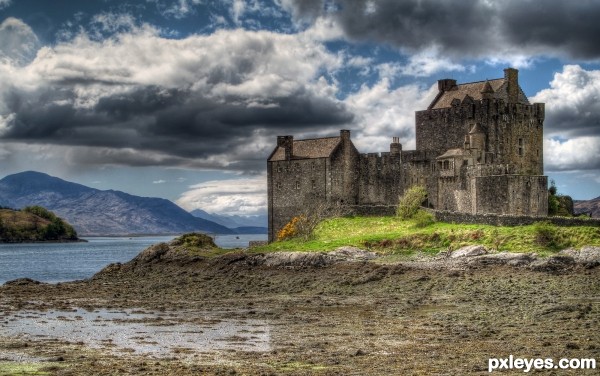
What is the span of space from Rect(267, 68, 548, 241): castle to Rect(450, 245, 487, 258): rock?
35.0ft

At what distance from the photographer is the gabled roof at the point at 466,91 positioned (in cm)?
6587

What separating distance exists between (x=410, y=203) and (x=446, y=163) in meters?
5.14

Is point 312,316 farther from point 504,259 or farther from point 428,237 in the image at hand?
point 428,237

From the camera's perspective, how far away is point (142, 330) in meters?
31.0

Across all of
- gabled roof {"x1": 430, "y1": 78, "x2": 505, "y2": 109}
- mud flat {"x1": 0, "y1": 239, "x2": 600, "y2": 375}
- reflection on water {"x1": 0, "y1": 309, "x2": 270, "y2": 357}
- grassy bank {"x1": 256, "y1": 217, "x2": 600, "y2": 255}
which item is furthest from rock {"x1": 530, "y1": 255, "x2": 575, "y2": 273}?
gabled roof {"x1": 430, "y1": 78, "x2": 505, "y2": 109}

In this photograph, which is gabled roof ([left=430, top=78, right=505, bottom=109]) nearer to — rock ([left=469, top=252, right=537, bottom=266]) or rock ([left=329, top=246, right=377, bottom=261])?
rock ([left=329, top=246, right=377, bottom=261])

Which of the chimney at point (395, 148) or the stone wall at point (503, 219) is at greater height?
the chimney at point (395, 148)

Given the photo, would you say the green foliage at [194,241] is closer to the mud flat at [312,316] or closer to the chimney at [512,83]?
the mud flat at [312,316]

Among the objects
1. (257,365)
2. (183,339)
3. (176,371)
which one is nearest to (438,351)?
(257,365)

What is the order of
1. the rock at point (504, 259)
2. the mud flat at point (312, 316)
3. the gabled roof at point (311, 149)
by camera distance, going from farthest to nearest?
1. the gabled roof at point (311, 149)
2. the rock at point (504, 259)
3. the mud flat at point (312, 316)

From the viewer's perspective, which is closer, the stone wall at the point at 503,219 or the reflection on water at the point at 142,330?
the reflection on water at the point at 142,330

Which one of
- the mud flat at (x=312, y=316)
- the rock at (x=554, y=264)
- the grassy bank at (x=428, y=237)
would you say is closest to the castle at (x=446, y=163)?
the grassy bank at (x=428, y=237)

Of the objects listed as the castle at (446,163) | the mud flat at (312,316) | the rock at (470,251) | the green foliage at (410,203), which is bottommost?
the mud flat at (312,316)

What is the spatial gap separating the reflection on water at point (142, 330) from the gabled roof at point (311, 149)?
36006 mm
